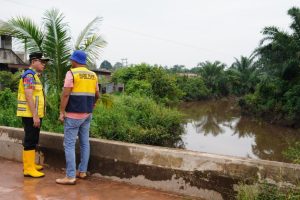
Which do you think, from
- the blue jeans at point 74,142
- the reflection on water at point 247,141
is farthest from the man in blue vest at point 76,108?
the reflection on water at point 247,141

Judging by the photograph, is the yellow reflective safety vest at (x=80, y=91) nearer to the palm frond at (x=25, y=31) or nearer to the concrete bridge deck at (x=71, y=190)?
the concrete bridge deck at (x=71, y=190)

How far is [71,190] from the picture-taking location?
4.01 m

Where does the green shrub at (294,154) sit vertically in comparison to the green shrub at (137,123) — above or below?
above

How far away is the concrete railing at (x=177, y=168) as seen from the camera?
11.5 feet

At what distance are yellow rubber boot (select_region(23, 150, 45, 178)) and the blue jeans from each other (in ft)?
1.77

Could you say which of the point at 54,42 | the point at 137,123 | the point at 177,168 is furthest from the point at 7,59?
the point at 177,168

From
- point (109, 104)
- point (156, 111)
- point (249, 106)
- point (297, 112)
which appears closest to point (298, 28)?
point (297, 112)

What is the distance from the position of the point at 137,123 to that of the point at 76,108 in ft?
30.7

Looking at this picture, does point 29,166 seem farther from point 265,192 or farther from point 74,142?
point 265,192

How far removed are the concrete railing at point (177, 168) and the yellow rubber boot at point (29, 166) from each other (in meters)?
0.42

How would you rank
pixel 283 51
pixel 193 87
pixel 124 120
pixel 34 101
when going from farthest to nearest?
pixel 193 87, pixel 283 51, pixel 124 120, pixel 34 101

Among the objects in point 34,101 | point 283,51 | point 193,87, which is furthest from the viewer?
point 193,87

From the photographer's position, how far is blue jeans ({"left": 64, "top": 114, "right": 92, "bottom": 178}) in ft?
13.7

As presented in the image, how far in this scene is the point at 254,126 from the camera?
1128 inches
